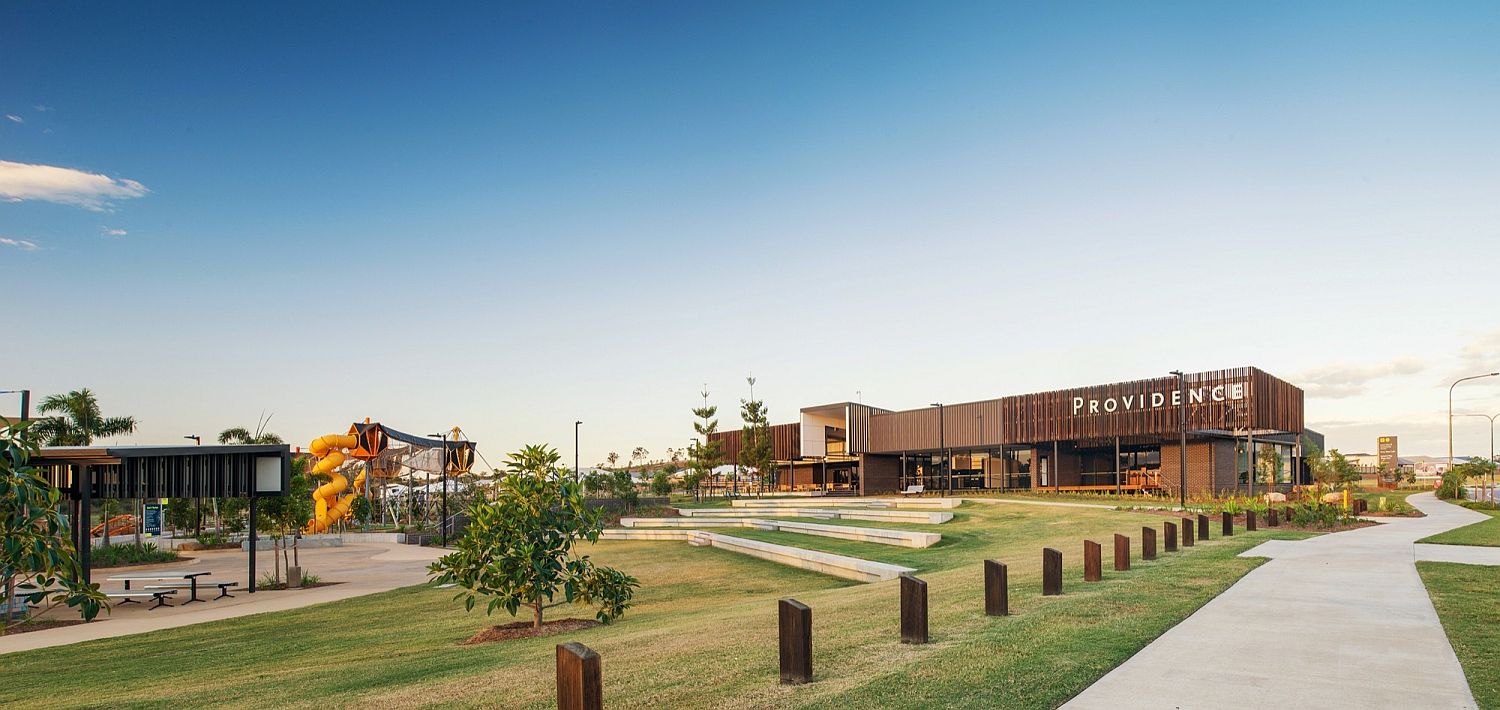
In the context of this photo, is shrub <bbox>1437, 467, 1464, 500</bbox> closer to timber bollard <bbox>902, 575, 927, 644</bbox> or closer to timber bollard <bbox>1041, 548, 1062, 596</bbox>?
timber bollard <bbox>1041, 548, 1062, 596</bbox>

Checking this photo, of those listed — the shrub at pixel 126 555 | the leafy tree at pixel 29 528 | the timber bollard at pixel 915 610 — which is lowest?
the shrub at pixel 126 555

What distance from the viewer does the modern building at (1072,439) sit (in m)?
45.2

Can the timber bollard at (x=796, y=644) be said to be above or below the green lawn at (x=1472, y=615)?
above

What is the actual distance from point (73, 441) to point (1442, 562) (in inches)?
2088

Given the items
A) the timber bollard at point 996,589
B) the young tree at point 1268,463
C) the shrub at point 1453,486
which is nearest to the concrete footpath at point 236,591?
the timber bollard at point 996,589

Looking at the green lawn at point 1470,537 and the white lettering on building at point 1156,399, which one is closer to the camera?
the green lawn at point 1470,537

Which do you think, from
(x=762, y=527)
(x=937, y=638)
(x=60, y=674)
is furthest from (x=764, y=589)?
(x=762, y=527)

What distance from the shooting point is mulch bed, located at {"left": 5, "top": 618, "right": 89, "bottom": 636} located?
1459 centimetres

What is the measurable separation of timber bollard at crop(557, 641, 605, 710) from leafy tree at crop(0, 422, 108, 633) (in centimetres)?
203

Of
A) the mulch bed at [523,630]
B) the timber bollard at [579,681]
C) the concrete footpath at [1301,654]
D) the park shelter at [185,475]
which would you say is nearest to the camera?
the timber bollard at [579,681]

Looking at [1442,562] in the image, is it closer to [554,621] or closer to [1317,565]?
[1317,565]

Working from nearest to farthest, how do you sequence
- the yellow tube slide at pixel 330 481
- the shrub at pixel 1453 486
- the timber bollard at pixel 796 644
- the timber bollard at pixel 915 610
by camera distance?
1. the timber bollard at pixel 796 644
2. the timber bollard at pixel 915 610
3. the yellow tube slide at pixel 330 481
4. the shrub at pixel 1453 486

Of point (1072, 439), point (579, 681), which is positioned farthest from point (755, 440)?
point (579, 681)

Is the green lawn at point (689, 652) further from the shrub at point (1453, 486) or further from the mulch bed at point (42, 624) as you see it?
the shrub at point (1453, 486)
